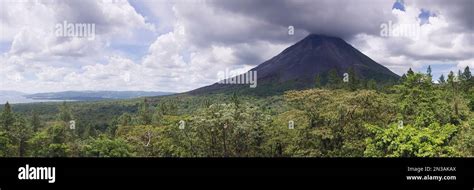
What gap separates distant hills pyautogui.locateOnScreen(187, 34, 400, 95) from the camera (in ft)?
166

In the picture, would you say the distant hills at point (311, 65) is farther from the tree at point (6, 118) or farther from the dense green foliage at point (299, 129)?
the dense green foliage at point (299, 129)

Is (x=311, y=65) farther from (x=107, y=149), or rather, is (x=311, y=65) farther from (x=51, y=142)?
(x=107, y=149)

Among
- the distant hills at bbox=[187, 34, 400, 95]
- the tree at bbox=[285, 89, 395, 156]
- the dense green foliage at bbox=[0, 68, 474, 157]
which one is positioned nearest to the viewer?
the dense green foliage at bbox=[0, 68, 474, 157]

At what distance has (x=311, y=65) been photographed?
Result: 67938 millimetres

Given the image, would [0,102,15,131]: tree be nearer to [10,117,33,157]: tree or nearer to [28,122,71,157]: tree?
[10,117,33,157]: tree

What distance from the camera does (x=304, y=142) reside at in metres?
14.1

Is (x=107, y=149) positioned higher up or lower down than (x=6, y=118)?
lower down

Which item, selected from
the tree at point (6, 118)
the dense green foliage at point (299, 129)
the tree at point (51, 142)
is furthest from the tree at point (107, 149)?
the tree at point (6, 118)

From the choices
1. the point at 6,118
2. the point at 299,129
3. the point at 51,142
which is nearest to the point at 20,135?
the point at 51,142

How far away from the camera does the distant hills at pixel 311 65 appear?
166ft

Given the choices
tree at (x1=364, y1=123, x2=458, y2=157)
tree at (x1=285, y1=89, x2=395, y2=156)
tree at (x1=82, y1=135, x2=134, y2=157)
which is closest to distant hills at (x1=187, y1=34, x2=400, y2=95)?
tree at (x1=285, y1=89, x2=395, y2=156)

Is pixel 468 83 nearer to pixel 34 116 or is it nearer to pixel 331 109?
pixel 331 109

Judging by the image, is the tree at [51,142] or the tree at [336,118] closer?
the tree at [336,118]
